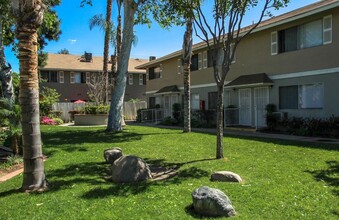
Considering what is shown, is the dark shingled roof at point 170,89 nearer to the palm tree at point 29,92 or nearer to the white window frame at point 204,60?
the white window frame at point 204,60

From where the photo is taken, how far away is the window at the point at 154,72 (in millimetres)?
33144

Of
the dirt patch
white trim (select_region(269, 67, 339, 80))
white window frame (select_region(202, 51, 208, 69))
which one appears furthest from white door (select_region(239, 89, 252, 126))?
the dirt patch

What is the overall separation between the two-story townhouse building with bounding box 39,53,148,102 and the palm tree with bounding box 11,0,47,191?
3258cm

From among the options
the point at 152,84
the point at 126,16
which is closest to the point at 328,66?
the point at 126,16

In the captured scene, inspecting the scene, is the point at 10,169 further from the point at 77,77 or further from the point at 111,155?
the point at 77,77

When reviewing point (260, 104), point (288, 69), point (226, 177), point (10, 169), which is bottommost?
point (10, 169)

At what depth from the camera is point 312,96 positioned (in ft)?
56.0

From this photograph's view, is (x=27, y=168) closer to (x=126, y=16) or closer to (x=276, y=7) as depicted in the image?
(x=276, y=7)

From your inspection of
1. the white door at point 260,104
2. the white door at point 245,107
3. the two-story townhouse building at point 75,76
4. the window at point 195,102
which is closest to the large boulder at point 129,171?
the white door at point 260,104

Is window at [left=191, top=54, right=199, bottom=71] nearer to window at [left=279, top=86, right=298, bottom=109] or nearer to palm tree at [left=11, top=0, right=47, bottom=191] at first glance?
window at [left=279, top=86, right=298, bottom=109]

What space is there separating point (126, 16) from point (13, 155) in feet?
32.2

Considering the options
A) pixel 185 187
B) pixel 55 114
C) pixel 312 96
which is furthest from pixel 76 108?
pixel 185 187

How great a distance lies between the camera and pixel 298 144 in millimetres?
12711

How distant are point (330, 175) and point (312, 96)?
32.8ft
